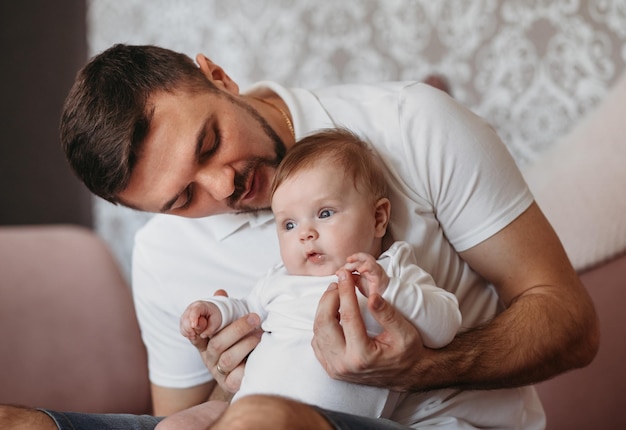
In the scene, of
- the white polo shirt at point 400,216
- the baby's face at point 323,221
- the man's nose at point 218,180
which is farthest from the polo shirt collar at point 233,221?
the baby's face at point 323,221

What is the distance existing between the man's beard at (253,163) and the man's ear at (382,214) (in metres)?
0.23

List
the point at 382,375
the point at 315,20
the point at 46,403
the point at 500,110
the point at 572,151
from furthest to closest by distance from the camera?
the point at 315,20
the point at 500,110
the point at 46,403
the point at 572,151
the point at 382,375

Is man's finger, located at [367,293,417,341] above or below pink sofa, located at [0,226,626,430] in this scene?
above

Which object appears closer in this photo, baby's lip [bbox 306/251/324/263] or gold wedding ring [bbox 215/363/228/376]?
baby's lip [bbox 306/251/324/263]

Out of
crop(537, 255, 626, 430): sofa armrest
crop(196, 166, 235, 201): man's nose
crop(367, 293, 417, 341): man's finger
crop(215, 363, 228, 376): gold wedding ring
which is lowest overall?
crop(537, 255, 626, 430): sofa armrest

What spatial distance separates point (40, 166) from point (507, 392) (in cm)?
249

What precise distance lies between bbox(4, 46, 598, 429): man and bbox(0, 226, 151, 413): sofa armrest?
3.25 ft

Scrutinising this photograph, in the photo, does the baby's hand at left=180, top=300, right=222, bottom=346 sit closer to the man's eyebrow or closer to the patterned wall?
the man's eyebrow

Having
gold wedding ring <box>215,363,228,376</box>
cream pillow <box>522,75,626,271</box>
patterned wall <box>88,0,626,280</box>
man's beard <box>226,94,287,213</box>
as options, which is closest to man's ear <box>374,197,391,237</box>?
man's beard <box>226,94,287,213</box>

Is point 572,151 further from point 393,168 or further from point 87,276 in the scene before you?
point 87,276

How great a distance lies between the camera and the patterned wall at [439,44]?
2264mm

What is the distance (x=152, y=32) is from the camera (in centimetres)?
315

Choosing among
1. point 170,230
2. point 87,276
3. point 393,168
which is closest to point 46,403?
point 87,276

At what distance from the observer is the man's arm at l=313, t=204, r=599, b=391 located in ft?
3.63
